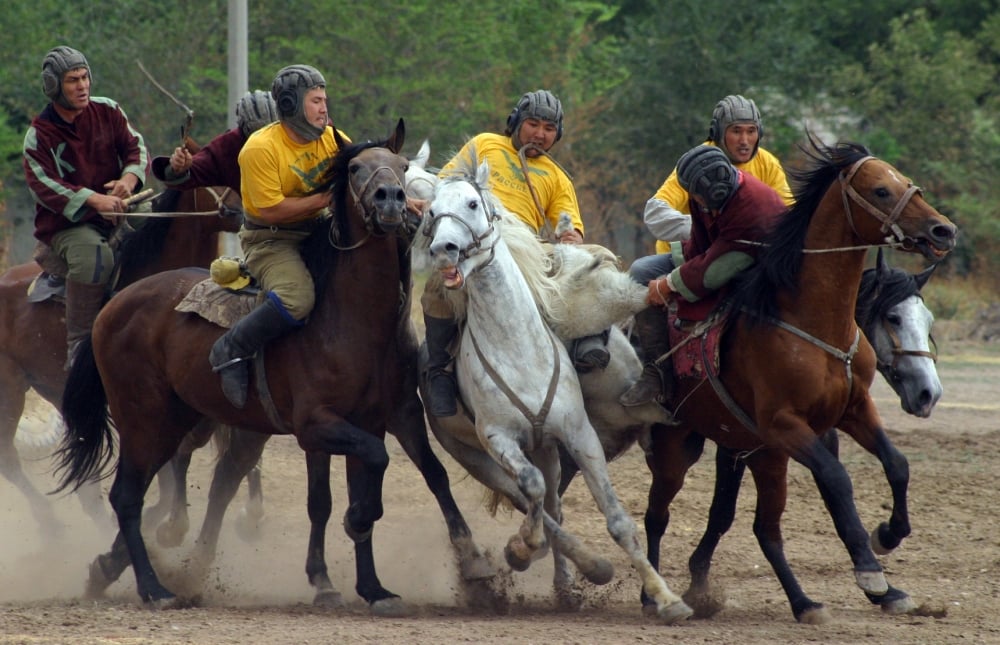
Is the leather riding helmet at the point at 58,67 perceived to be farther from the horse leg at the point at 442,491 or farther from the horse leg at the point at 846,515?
the horse leg at the point at 846,515

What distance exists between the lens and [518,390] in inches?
272

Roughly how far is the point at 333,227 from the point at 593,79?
20653 mm

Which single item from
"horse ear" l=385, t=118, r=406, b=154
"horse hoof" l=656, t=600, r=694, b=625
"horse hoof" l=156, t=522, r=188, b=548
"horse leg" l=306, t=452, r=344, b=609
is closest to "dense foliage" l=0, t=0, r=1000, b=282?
"horse hoof" l=156, t=522, r=188, b=548

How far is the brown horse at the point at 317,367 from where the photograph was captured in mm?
7125

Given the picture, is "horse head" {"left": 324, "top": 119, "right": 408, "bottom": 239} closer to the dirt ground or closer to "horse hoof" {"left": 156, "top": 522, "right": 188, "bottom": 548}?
the dirt ground

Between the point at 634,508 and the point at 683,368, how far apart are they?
3.14 meters

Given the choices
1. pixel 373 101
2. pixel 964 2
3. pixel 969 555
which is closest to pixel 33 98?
pixel 373 101

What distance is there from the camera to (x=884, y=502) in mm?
10266

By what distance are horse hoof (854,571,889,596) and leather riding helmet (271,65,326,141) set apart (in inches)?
140

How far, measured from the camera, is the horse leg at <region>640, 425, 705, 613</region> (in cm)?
791

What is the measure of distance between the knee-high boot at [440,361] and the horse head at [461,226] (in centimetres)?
45

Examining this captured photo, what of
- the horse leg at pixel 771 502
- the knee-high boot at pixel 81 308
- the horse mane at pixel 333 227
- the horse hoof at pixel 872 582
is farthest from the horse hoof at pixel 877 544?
the knee-high boot at pixel 81 308

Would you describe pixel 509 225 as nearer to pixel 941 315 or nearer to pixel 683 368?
pixel 683 368

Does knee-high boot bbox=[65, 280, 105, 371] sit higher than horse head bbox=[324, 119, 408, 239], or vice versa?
horse head bbox=[324, 119, 408, 239]
